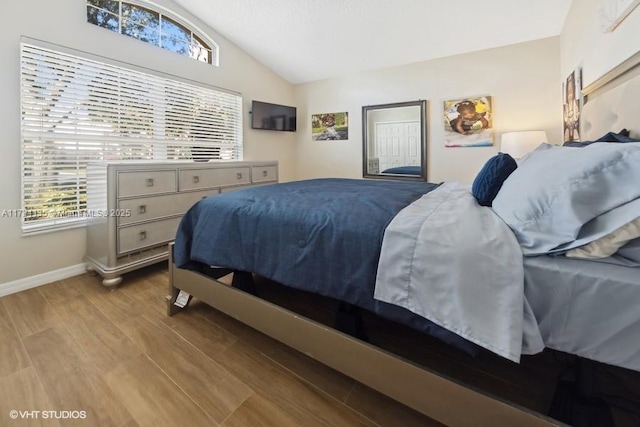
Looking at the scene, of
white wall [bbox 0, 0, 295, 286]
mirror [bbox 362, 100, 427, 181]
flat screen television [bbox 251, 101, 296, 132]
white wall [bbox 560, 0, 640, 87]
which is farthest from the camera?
flat screen television [bbox 251, 101, 296, 132]

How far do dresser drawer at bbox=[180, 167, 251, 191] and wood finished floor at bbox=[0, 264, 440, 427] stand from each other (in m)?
1.17

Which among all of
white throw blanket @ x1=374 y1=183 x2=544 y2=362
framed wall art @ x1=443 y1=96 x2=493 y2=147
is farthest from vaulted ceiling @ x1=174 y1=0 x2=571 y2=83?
white throw blanket @ x1=374 y1=183 x2=544 y2=362

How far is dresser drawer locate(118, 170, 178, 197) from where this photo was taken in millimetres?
2150

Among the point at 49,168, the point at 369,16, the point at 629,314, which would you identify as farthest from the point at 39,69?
the point at 629,314

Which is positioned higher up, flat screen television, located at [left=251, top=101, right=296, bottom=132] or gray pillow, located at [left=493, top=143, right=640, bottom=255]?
flat screen television, located at [left=251, top=101, right=296, bottom=132]

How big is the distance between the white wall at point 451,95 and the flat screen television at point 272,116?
0.28 metres

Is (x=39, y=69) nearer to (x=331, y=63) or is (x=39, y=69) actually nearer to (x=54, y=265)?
(x=54, y=265)

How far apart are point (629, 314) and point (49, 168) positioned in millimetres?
3365

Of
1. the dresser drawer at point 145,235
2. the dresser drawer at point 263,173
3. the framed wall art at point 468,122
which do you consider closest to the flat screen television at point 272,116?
the dresser drawer at point 263,173

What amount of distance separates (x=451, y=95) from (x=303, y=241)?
10.2 feet

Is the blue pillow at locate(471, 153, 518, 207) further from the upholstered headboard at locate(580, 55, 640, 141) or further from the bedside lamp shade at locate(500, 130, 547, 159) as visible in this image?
the bedside lamp shade at locate(500, 130, 547, 159)

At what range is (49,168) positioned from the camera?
225cm

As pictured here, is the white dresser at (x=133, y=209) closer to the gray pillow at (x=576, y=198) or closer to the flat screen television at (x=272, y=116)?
the flat screen television at (x=272, y=116)

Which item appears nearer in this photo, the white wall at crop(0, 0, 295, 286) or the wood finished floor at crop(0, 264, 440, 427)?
the wood finished floor at crop(0, 264, 440, 427)
